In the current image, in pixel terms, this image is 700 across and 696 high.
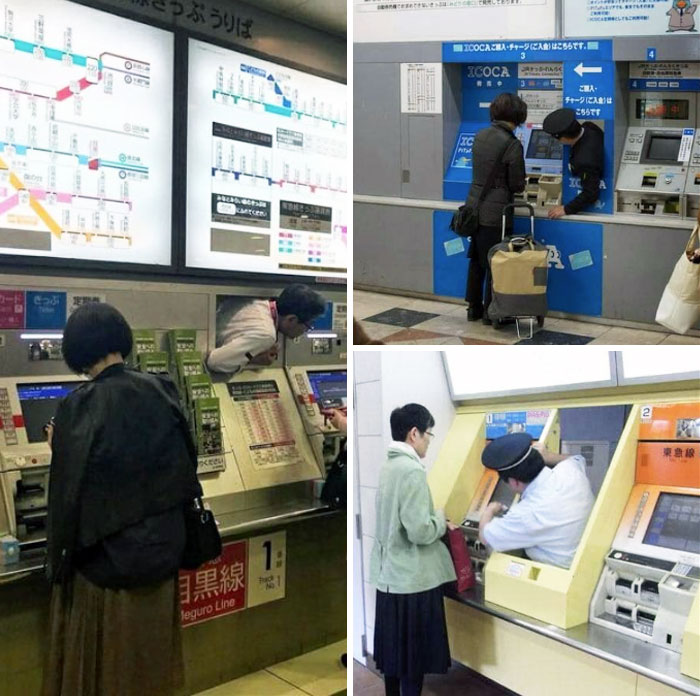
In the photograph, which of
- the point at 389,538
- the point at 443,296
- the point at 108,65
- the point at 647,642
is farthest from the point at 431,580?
the point at 443,296

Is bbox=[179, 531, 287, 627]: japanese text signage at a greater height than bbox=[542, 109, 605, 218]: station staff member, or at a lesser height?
lesser

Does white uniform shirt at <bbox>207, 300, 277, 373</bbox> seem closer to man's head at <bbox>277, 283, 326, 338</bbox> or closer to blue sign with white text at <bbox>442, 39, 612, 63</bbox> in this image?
man's head at <bbox>277, 283, 326, 338</bbox>

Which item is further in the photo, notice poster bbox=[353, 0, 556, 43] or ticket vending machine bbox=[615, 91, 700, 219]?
notice poster bbox=[353, 0, 556, 43]

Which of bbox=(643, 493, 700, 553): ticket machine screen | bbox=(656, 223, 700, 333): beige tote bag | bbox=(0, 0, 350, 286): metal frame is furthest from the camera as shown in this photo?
bbox=(656, 223, 700, 333): beige tote bag

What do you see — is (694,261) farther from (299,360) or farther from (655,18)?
(299,360)

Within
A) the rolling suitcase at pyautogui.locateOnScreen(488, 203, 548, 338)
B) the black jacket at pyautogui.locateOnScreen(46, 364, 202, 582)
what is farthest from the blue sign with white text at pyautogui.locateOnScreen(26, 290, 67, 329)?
the rolling suitcase at pyautogui.locateOnScreen(488, 203, 548, 338)

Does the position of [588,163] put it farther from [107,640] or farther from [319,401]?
[107,640]

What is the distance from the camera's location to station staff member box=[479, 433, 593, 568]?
2197 millimetres

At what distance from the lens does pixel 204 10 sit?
3.28m

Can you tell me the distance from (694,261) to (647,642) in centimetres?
202

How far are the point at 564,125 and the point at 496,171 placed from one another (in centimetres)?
41

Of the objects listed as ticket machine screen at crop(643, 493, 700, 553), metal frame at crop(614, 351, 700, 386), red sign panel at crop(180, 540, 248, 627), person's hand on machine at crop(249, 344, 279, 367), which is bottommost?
red sign panel at crop(180, 540, 248, 627)

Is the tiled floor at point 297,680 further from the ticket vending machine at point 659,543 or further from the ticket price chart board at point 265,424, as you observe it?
the ticket vending machine at point 659,543

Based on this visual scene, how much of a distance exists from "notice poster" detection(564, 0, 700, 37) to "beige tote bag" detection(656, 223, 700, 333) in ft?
3.75
